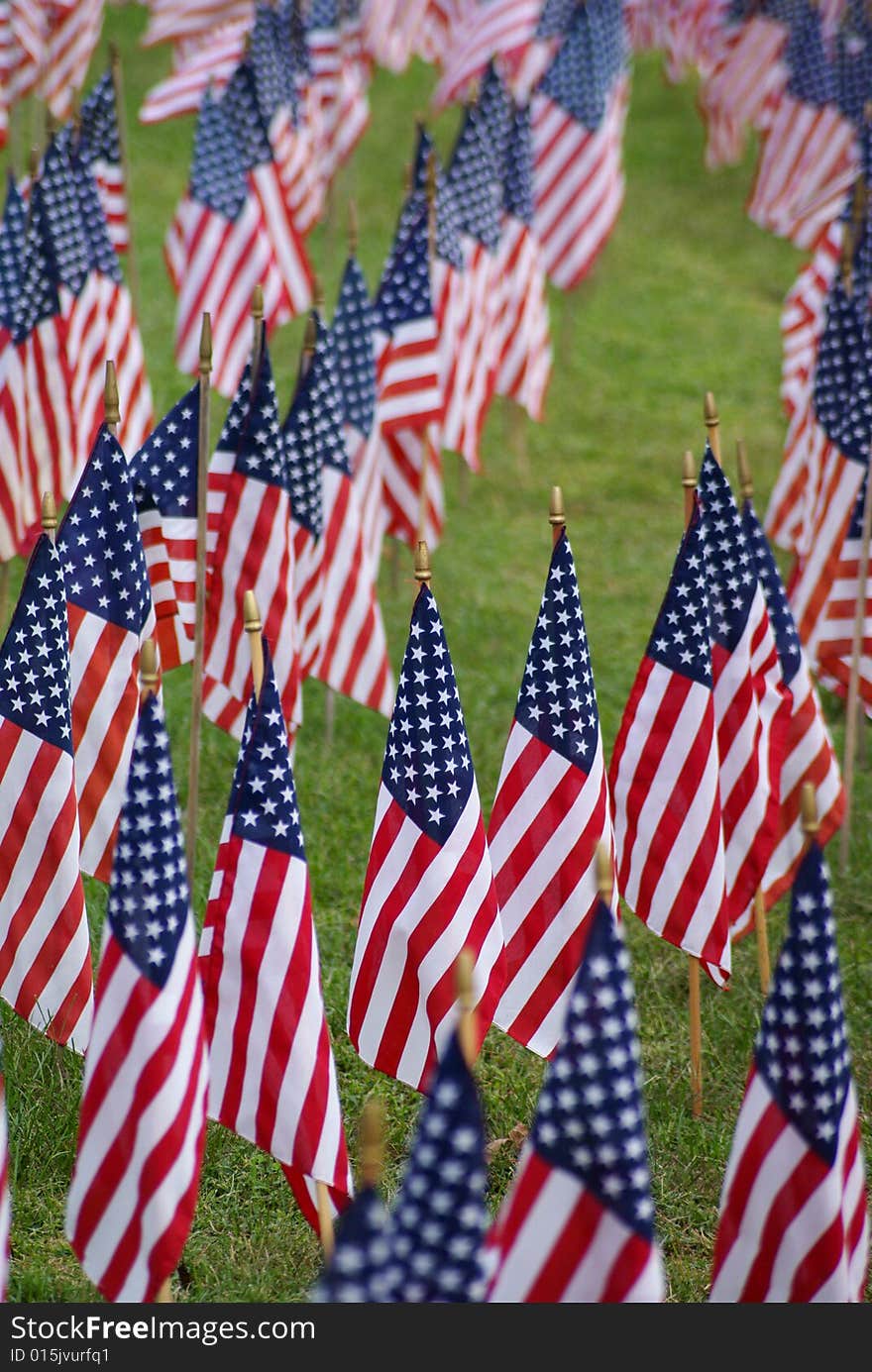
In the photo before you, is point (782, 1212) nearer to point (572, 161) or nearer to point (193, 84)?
point (193, 84)

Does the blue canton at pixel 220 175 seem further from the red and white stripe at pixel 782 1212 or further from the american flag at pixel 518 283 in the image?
the red and white stripe at pixel 782 1212

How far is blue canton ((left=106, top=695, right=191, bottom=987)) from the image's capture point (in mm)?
4934

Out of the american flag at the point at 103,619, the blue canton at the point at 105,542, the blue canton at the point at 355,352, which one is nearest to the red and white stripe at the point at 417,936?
the american flag at the point at 103,619

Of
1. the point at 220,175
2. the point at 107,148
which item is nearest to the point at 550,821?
the point at 220,175

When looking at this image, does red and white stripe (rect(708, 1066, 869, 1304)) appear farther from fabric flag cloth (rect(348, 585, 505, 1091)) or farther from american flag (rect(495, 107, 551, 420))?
american flag (rect(495, 107, 551, 420))

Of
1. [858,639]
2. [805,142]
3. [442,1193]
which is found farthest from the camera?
[805,142]

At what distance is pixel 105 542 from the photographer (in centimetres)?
660

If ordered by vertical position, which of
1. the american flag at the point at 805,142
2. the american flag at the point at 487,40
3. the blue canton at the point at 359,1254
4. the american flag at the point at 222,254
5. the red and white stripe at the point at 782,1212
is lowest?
the red and white stripe at the point at 782,1212

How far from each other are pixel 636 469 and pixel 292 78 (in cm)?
483

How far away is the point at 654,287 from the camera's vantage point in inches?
775

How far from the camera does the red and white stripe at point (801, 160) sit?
17.0 m

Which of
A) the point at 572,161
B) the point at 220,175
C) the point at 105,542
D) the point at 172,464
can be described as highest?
the point at 572,161

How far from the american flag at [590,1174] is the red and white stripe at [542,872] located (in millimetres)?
2071

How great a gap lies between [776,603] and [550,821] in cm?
203
